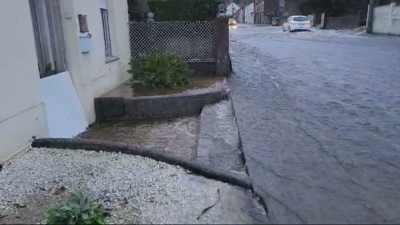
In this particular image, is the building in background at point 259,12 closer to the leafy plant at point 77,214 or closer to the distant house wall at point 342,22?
the distant house wall at point 342,22

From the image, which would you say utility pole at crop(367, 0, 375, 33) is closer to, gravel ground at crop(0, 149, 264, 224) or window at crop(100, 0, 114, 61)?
window at crop(100, 0, 114, 61)

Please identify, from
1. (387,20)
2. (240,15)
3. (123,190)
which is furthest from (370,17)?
(240,15)

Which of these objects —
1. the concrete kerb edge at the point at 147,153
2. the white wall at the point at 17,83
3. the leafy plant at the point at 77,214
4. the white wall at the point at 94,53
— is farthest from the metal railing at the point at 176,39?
the leafy plant at the point at 77,214

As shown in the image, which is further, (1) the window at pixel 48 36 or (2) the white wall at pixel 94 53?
(2) the white wall at pixel 94 53

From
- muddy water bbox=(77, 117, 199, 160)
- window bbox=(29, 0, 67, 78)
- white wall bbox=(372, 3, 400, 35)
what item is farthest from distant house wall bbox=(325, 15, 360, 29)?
window bbox=(29, 0, 67, 78)

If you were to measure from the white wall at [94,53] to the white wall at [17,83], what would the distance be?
1.05 meters

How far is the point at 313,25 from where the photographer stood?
40969mm

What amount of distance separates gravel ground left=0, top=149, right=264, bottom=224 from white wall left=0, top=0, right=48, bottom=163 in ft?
1.00

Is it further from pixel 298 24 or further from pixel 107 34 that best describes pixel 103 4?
pixel 298 24

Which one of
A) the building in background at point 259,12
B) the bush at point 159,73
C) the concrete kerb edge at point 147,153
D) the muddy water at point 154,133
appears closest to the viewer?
the concrete kerb edge at point 147,153

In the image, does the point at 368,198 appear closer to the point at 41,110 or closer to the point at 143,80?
the point at 41,110

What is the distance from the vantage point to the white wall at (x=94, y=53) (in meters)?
5.33

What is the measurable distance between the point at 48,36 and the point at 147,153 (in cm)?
261

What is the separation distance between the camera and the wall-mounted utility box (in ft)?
18.0
